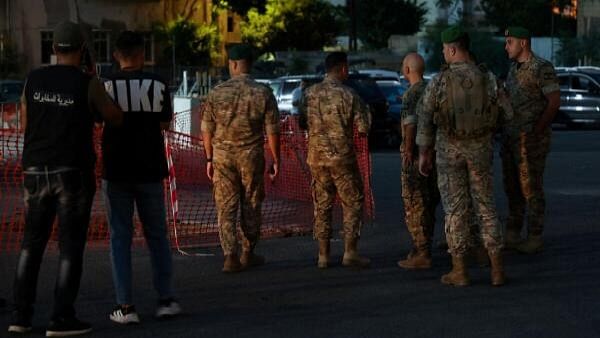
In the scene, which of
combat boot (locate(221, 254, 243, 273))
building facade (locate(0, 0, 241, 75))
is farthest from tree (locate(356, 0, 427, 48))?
combat boot (locate(221, 254, 243, 273))

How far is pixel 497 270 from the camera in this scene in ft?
30.2

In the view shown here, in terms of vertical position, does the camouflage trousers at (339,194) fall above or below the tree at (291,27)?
below

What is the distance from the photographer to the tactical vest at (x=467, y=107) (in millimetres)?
9062

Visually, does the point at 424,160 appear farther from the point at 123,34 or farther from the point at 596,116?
the point at 596,116

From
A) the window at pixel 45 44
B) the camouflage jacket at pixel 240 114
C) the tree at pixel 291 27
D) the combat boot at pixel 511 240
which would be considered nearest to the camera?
the camouflage jacket at pixel 240 114

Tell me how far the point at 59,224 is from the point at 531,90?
15.8ft

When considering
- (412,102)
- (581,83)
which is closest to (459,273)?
(412,102)

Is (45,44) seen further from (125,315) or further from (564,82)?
(125,315)

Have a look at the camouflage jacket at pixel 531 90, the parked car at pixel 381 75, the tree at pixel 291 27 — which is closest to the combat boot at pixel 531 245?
the camouflage jacket at pixel 531 90

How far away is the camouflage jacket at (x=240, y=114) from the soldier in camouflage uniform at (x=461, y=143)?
4.34 ft

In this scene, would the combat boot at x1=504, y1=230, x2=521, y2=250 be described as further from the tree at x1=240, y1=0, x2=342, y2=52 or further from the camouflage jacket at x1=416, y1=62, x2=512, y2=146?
the tree at x1=240, y1=0, x2=342, y2=52

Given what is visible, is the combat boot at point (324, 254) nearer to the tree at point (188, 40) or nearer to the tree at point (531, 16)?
the tree at point (188, 40)

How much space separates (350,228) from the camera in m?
10.2

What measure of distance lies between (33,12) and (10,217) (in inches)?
1289
